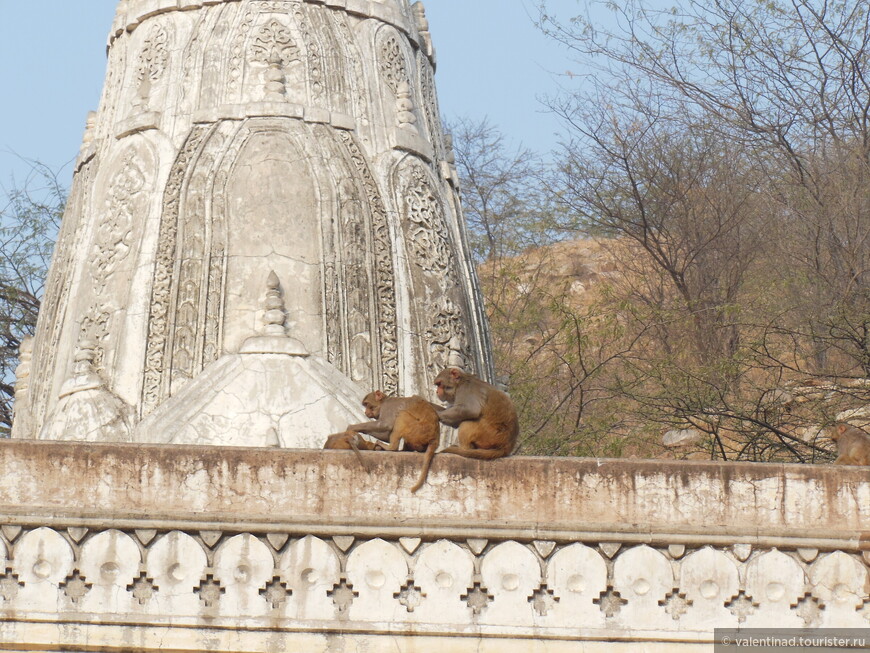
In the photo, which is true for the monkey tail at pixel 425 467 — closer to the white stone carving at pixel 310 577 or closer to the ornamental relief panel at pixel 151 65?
the white stone carving at pixel 310 577

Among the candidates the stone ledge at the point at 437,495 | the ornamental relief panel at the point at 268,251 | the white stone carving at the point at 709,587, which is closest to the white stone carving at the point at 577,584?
the stone ledge at the point at 437,495

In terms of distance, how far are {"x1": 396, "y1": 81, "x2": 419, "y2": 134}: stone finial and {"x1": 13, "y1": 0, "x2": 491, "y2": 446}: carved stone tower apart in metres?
0.02

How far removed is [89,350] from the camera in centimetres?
1271

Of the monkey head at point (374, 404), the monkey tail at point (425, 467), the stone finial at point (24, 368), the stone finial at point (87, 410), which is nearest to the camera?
the monkey tail at point (425, 467)

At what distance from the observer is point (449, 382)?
32.9ft

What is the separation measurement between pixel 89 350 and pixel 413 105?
3.36 meters

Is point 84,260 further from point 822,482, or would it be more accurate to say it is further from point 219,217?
point 822,482

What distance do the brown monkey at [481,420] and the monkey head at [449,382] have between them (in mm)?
73

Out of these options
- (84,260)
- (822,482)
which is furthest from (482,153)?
(822,482)

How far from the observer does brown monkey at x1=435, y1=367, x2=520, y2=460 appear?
9.23 meters

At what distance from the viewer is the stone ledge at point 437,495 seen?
8.95 m

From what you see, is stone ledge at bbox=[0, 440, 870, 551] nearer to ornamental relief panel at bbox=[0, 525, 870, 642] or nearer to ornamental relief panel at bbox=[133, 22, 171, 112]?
ornamental relief panel at bbox=[0, 525, 870, 642]

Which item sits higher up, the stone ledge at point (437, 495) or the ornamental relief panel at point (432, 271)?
the ornamental relief panel at point (432, 271)

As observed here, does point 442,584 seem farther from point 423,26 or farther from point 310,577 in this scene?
point 423,26
